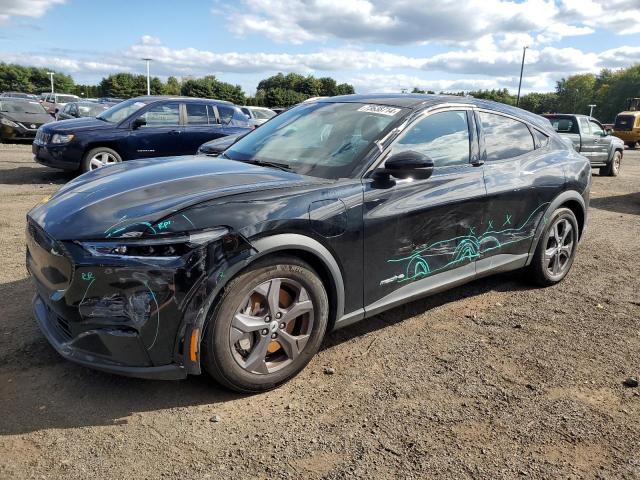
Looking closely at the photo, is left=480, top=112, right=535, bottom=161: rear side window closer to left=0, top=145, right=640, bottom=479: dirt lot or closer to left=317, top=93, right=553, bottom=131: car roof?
left=317, top=93, right=553, bottom=131: car roof

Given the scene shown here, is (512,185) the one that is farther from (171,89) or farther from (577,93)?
(577,93)

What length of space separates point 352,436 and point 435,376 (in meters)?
0.83

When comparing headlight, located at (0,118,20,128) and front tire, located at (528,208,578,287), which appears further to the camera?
headlight, located at (0,118,20,128)

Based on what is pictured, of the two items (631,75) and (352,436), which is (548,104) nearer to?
(631,75)

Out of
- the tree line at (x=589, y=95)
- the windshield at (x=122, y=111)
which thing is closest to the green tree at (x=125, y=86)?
the tree line at (x=589, y=95)

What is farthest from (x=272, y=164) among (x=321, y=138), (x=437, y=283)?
(x=437, y=283)

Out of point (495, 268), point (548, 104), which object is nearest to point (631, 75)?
point (548, 104)

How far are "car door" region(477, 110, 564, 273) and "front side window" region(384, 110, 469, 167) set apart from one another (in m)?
0.22

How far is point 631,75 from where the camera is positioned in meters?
78.2

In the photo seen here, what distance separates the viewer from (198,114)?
32.9ft

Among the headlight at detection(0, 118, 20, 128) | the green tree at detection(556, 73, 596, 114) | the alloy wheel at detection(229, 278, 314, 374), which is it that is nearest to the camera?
the alloy wheel at detection(229, 278, 314, 374)

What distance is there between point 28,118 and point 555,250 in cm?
1737

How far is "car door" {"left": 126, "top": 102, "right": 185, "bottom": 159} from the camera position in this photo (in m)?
9.38

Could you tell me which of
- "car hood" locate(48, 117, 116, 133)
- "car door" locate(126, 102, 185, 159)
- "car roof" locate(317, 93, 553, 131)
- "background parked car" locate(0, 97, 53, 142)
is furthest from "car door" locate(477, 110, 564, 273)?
"background parked car" locate(0, 97, 53, 142)
